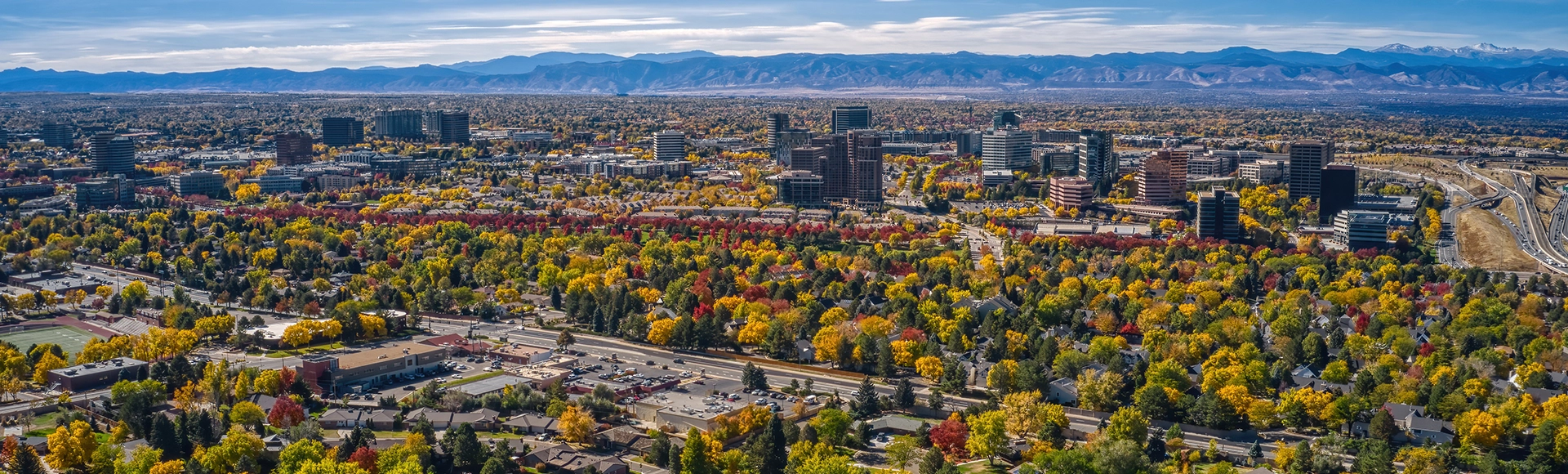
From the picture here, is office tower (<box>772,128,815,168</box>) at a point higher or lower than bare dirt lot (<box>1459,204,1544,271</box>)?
higher

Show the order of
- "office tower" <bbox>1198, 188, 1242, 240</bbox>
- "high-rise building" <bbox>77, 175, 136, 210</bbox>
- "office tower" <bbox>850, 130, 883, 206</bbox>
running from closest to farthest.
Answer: "office tower" <bbox>1198, 188, 1242, 240</bbox> < "high-rise building" <bbox>77, 175, 136, 210</bbox> < "office tower" <bbox>850, 130, 883, 206</bbox>

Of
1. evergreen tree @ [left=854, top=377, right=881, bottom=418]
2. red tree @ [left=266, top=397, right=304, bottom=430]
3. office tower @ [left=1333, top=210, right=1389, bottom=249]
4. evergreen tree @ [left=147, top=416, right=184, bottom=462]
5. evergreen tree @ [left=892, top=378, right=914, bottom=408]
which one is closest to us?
evergreen tree @ [left=147, top=416, right=184, bottom=462]

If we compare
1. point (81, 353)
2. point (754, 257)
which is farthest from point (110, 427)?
point (754, 257)

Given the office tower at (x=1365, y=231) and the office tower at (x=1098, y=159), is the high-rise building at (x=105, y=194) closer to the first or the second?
the office tower at (x=1098, y=159)

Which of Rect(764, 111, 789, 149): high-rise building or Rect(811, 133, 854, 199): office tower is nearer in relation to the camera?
Rect(811, 133, 854, 199): office tower

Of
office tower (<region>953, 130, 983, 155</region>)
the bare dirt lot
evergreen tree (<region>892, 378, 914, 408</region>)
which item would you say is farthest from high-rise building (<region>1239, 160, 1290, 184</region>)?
evergreen tree (<region>892, 378, 914, 408</region>)

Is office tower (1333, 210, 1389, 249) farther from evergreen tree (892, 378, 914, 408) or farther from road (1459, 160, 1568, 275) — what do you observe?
evergreen tree (892, 378, 914, 408)

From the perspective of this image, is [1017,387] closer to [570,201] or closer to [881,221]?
[881,221]
